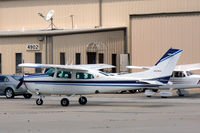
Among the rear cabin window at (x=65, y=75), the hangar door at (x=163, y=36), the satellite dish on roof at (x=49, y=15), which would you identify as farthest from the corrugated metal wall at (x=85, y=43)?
the rear cabin window at (x=65, y=75)

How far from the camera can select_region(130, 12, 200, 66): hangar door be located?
40375mm

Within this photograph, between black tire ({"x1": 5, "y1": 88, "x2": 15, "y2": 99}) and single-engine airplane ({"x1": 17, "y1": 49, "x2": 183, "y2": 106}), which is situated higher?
single-engine airplane ({"x1": 17, "y1": 49, "x2": 183, "y2": 106})

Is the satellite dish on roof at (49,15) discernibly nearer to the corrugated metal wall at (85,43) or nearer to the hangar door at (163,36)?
the corrugated metal wall at (85,43)

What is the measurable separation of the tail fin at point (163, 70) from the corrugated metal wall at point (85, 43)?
14.7 m

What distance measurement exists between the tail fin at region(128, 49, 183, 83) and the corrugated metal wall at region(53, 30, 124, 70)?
14.7 metres

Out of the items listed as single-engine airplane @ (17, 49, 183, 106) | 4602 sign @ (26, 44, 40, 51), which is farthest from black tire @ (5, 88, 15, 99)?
4602 sign @ (26, 44, 40, 51)

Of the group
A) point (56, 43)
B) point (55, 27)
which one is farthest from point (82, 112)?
point (55, 27)

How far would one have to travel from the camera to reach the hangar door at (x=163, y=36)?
132 ft

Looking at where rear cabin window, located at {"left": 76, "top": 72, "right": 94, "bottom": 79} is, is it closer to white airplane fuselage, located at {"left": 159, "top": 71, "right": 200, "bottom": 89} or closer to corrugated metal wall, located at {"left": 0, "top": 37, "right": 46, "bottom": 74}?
white airplane fuselage, located at {"left": 159, "top": 71, "right": 200, "bottom": 89}

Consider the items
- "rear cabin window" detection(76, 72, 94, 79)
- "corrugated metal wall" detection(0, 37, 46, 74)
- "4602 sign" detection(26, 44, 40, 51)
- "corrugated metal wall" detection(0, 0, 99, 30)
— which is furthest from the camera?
"corrugated metal wall" detection(0, 0, 99, 30)

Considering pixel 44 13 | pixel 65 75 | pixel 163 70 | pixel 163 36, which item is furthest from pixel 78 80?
pixel 44 13

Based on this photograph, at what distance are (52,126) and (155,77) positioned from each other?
30.1 feet

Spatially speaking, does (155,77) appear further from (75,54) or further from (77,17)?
(77,17)

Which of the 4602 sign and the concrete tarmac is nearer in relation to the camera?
the concrete tarmac
